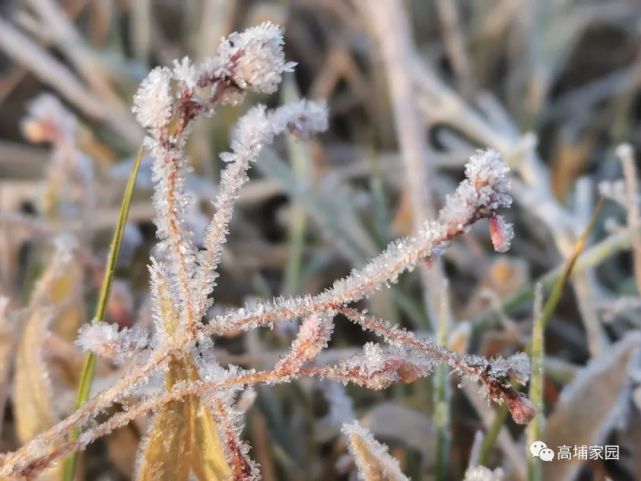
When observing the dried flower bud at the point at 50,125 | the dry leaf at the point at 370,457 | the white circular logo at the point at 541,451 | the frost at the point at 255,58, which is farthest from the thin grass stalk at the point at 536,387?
the dried flower bud at the point at 50,125

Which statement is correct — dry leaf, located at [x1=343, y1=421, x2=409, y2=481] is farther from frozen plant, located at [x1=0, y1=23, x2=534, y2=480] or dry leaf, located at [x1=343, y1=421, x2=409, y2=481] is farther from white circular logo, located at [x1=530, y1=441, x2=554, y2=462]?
white circular logo, located at [x1=530, y1=441, x2=554, y2=462]

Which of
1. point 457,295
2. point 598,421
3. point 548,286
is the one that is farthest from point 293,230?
point 598,421

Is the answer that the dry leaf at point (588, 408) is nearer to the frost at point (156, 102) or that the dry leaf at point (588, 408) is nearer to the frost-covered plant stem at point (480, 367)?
the frost-covered plant stem at point (480, 367)

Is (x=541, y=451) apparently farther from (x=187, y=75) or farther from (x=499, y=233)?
(x=187, y=75)

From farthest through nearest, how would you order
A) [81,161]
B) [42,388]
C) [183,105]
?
[81,161]
[42,388]
[183,105]

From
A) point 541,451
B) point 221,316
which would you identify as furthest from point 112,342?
point 541,451

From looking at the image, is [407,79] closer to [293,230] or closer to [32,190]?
[293,230]
